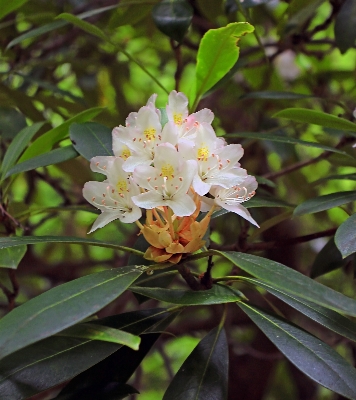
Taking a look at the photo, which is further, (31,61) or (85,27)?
(31,61)

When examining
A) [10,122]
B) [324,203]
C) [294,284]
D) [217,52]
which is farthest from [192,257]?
[10,122]

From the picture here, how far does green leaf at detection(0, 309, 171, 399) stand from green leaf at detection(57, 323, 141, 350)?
0.06 metres

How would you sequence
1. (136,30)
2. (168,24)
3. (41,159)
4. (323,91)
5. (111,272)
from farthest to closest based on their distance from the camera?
(136,30)
(323,91)
(168,24)
(41,159)
(111,272)

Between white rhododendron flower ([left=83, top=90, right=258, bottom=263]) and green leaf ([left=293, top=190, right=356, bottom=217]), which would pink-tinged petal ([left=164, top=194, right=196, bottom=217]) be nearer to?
white rhododendron flower ([left=83, top=90, right=258, bottom=263])

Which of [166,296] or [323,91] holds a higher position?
[166,296]

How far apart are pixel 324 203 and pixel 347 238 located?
14cm

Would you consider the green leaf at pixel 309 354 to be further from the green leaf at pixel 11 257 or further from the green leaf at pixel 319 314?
the green leaf at pixel 11 257

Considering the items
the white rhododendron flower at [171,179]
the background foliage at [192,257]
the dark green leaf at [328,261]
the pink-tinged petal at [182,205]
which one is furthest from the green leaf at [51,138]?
the dark green leaf at [328,261]

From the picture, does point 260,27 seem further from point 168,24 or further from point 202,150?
point 202,150

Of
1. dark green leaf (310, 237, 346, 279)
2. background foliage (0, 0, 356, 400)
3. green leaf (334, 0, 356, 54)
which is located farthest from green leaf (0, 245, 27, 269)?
green leaf (334, 0, 356, 54)

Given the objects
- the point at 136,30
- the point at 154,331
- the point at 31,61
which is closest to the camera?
the point at 154,331

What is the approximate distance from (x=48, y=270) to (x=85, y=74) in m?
0.77

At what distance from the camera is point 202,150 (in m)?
0.79

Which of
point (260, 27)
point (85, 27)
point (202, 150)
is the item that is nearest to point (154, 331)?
point (202, 150)
